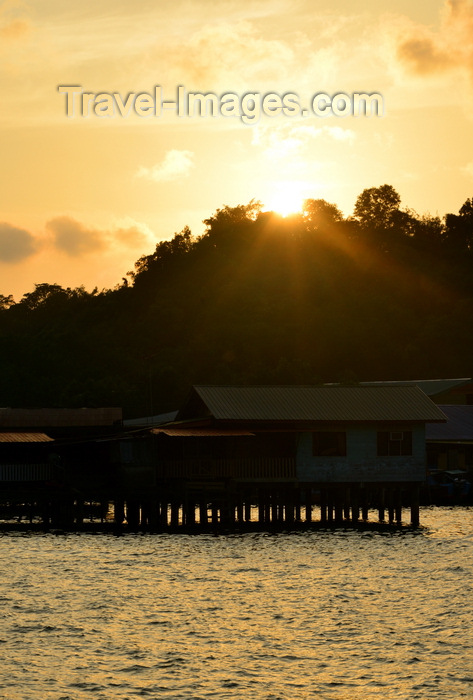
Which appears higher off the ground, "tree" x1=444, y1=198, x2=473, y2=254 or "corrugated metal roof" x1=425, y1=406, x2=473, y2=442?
"tree" x1=444, y1=198, x2=473, y2=254

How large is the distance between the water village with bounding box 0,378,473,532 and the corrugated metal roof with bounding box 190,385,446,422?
64 millimetres

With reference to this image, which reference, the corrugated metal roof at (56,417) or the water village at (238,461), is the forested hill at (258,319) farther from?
the water village at (238,461)

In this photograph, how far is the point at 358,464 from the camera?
57.1 metres

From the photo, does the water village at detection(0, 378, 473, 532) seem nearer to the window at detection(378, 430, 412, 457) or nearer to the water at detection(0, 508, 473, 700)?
the window at detection(378, 430, 412, 457)

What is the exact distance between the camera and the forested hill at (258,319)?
125 meters

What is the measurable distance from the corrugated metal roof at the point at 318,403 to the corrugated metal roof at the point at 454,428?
22.0 meters

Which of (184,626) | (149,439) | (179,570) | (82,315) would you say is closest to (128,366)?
(82,315)

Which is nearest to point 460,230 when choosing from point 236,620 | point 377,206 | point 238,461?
point 377,206

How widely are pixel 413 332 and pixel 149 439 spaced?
256ft

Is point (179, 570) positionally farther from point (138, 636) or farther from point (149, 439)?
point (149, 439)

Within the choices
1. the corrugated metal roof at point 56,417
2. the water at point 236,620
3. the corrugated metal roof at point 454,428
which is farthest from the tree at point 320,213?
the water at point 236,620

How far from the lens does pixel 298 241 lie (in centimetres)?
14050

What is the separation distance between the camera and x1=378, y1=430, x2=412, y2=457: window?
57.7 metres

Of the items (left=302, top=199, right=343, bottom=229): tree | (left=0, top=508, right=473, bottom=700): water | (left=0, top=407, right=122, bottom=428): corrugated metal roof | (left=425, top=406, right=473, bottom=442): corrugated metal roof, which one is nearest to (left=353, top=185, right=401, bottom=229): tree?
(left=302, top=199, right=343, bottom=229): tree
